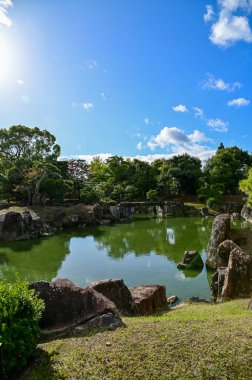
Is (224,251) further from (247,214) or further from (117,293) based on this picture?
(247,214)

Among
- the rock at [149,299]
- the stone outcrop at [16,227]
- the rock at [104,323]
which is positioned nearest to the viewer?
the rock at [104,323]

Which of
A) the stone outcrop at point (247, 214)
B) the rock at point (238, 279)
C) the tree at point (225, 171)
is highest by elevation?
the tree at point (225, 171)

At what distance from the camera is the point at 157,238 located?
2881 cm

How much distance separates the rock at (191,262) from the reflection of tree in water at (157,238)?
1.93 metres

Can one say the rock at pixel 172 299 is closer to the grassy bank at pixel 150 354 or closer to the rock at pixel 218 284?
the rock at pixel 218 284

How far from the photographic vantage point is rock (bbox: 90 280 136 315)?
9.31 metres

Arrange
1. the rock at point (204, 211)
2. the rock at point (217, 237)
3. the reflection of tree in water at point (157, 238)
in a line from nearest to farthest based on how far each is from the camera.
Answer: the rock at point (217, 237) < the reflection of tree in water at point (157, 238) < the rock at point (204, 211)

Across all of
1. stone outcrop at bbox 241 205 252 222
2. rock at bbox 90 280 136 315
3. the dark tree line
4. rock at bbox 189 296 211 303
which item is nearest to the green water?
rock at bbox 189 296 211 303

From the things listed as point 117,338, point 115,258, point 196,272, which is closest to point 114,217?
point 115,258

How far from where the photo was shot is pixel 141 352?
16.2 feet

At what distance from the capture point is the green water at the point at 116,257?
1638cm

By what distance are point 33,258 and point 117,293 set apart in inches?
538

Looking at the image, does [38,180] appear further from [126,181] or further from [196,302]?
[196,302]

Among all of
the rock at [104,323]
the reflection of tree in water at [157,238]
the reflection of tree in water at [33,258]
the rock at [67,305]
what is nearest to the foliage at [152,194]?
the reflection of tree in water at [157,238]
